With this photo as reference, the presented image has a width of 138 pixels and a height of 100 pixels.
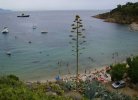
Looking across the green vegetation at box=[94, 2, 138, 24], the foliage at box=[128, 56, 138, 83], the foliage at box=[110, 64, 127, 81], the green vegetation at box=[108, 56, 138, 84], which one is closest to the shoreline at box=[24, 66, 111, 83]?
the foliage at box=[110, 64, 127, 81]

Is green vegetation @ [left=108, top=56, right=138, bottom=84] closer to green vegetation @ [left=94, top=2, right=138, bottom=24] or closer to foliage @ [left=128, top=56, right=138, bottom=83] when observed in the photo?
foliage @ [left=128, top=56, right=138, bottom=83]

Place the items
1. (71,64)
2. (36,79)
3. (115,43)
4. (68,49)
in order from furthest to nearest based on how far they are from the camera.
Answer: (115,43), (68,49), (71,64), (36,79)

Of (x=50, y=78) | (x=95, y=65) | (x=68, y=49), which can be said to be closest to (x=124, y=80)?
(x=50, y=78)

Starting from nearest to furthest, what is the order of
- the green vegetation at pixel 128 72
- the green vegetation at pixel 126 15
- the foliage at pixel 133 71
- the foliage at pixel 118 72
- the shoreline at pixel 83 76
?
1. the foliage at pixel 133 71
2. the green vegetation at pixel 128 72
3. the foliage at pixel 118 72
4. the shoreline at pixel 83 76
5. the green vegetation at pixel 126 15

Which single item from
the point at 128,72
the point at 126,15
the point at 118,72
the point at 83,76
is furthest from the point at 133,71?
the point at 126,15

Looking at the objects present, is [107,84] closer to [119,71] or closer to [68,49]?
[119,71]

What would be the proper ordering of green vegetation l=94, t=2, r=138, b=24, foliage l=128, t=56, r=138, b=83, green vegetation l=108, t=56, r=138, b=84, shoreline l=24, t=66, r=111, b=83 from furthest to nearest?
green vegetation l=94, t=2, r=138, b=24, shoreline l=24, t=66, r=111, b=83, green vegetation l=108, t=56, r=138, b=84, foliage l=128, t=56, r=138, b=83

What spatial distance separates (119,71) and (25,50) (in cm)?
3562

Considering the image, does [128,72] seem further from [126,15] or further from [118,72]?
[126,15]

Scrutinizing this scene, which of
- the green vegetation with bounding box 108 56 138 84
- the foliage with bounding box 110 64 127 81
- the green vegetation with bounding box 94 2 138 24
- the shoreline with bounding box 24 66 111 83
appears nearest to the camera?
the green vegetation with bounding box 108 56 138 84

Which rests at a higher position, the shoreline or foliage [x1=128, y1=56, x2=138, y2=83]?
foliage [x1=128, y1=56, x2=138, y2=83]

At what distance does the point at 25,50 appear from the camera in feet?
223

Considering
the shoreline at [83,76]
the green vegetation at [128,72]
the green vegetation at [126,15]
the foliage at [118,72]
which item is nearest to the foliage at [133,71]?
the green vegetation at [128,72]

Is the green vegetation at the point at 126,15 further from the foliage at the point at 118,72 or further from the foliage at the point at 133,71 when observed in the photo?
the foliage at the point at 133,71
